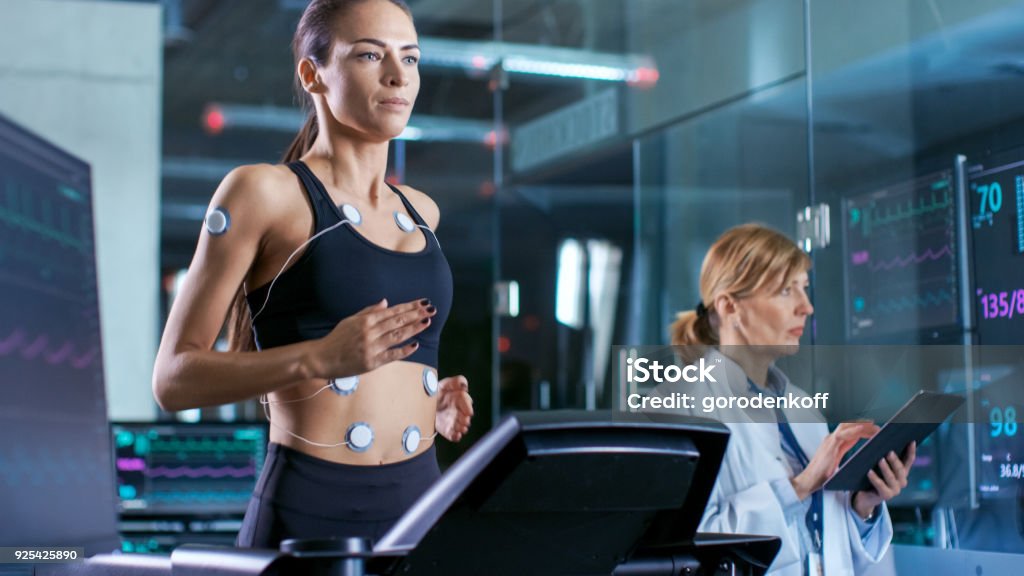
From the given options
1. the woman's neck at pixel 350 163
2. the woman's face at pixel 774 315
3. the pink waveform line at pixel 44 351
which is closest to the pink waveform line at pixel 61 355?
the pink waveform line at pixel 44 351

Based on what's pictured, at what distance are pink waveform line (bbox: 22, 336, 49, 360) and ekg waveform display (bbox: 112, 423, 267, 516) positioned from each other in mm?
3104

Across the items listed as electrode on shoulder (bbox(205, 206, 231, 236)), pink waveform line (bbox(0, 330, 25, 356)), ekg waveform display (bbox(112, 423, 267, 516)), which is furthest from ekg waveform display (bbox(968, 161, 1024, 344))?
ekg waveform display (bbox(112, 423, 267, 516))

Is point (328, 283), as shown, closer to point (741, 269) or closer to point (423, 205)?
point (423, 205)

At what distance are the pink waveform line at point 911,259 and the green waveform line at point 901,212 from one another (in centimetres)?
9

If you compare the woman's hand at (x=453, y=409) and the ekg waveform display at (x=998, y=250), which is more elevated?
the ekg waveform display at (x=998, y=250)

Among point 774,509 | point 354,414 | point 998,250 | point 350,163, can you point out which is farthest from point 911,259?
point 354,414

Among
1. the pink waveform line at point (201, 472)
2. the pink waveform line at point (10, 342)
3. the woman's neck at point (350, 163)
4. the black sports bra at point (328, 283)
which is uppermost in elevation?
the woman's neck at point (350, 163)

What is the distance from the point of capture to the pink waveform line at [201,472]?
4.37 metres

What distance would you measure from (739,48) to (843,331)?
1.25 meters

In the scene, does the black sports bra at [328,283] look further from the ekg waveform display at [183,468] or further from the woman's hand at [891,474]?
the ekg waveform display at [183,468]

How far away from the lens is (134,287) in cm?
500

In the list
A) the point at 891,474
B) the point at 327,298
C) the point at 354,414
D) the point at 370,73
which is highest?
the point at 370,73

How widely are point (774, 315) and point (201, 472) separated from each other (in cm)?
240

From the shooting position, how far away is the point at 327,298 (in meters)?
1.50
